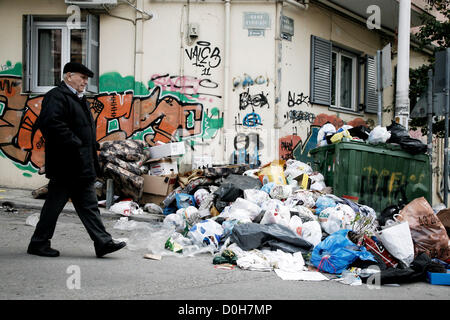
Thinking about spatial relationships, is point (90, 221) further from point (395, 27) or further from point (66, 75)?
point (395, 27)

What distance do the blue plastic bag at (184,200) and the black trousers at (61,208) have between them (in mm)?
2625

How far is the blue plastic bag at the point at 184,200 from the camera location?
6.54 metres

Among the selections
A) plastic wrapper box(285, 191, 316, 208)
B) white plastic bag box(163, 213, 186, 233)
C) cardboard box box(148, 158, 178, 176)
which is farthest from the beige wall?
plastic wrapper box(285, 191, 316, 208)

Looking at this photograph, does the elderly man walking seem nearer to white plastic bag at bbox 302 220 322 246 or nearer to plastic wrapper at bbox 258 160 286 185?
white plastic bag at bbox 302 220 322 246

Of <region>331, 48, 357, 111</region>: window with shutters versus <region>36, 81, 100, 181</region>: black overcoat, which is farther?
<region>331, 48, 357, 111</region>: window with shutters

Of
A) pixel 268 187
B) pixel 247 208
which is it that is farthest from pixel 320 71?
pixel 247 208

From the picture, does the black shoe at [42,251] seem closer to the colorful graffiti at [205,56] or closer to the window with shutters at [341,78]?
the colorful graffiti at [205,56]

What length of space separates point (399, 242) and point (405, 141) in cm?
303

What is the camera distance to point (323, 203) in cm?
562

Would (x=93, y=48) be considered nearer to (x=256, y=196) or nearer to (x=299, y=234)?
(x=256, y=196)

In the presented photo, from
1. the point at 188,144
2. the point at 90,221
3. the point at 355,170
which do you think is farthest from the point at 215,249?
the point at 188,144

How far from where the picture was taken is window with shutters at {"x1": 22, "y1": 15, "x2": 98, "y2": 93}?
8.41 meters

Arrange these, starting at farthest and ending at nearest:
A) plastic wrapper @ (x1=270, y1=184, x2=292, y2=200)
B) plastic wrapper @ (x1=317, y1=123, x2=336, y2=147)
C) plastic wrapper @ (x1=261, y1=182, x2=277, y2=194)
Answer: plastic wrapper @ (x1=317, y1=123, x2=336, y2=147) → plastic wrapper @ (x1=261, y1=182, x2=277, y2=194) → plastic wrapper @ (x1=270, y1=184, x2=292, y2=200)

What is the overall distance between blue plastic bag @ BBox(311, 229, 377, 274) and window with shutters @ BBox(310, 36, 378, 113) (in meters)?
5.18
